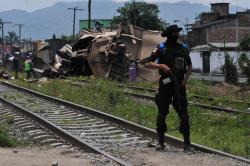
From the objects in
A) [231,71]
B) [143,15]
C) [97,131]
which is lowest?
[97,131]

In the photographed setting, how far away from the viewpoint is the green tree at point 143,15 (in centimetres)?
9038

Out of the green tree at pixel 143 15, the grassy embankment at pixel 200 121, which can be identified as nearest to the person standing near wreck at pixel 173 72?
the grassy embankment at pixel 200 121

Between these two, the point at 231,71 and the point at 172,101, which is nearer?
the point at 172,101

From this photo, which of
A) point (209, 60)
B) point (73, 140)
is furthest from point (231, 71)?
point (73, 140)

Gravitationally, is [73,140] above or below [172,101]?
below

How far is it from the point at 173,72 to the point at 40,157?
253cm

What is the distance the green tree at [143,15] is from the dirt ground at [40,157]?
80.8 m

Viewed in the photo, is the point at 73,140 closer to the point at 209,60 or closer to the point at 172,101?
the point at 172,101

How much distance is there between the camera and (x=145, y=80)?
32.1 metres

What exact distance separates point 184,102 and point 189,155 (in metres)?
0.86

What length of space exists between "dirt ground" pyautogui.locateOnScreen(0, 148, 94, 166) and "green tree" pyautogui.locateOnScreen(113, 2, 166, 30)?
8076cm

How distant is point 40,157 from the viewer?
8.45 meters

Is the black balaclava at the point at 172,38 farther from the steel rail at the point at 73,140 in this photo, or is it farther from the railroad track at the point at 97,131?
the steel rail at the point at 73,140

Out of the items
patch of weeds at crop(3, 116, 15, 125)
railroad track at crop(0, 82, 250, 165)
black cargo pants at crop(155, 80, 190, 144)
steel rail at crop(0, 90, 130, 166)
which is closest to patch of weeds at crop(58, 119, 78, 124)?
railroad track at crop(0, 82, 250, 165)
